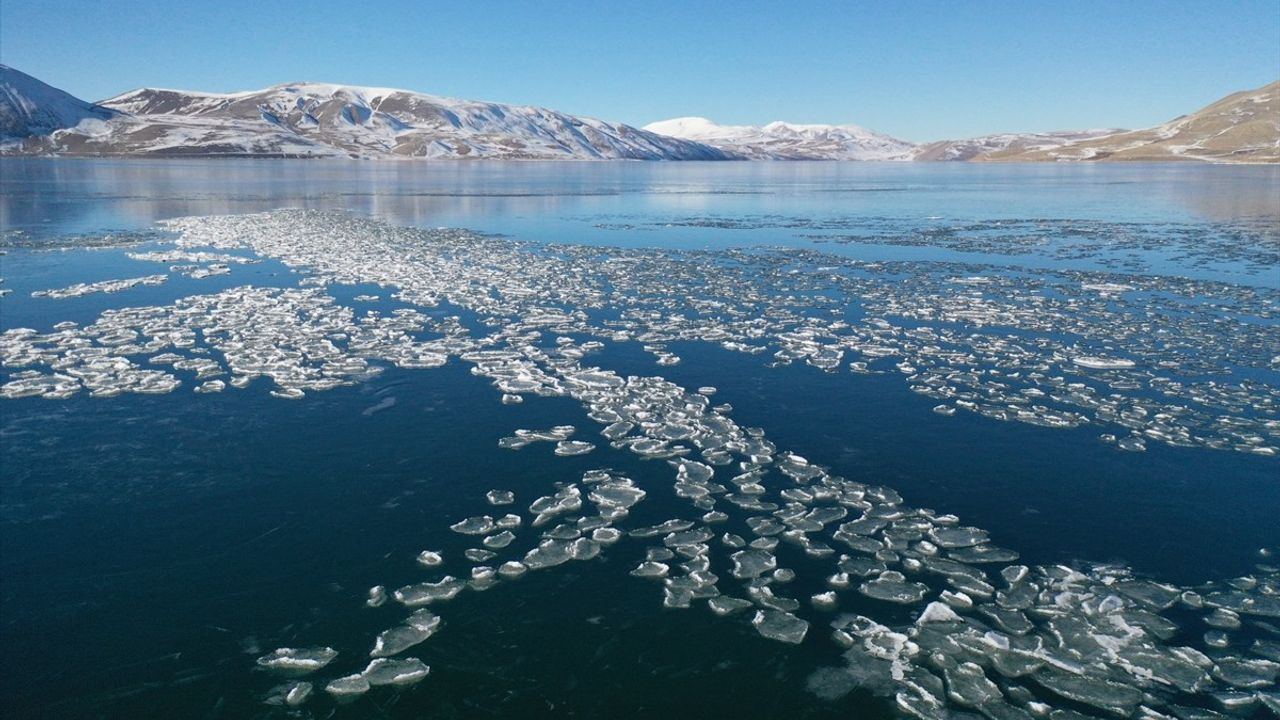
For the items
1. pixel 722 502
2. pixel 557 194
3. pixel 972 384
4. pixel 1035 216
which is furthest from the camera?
pixel 557 194

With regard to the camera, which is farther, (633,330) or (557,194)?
(557,194)

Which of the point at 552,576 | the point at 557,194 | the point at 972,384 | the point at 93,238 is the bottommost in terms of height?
the point at 552,576

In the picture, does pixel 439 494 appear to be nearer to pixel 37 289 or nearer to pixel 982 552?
pixel 982 552

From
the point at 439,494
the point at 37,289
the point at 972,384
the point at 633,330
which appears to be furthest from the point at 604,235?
the point at 439,494

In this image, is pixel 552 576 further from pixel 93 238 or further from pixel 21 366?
pixel 93 238

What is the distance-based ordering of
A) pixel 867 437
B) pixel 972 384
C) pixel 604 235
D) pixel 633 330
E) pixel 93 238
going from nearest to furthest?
pixel 867 437 → pixel 972 384 → pixel 633 330 → pixel 93 238 → pixel 604 235

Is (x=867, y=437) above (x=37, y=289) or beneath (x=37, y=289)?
beneath

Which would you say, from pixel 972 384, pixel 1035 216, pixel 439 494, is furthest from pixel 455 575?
pixel 1035 216
